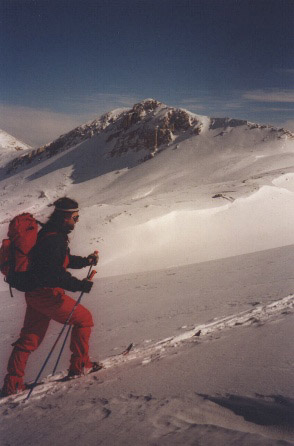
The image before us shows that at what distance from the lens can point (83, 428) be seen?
224cm

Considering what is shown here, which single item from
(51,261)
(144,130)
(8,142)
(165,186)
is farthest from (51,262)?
(8,142)

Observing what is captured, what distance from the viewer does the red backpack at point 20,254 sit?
315cm

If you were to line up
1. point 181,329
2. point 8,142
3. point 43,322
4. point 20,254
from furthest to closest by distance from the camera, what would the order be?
point 8,142 < point 181,329 < point 43,322 < point 20,254

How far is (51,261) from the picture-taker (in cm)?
319

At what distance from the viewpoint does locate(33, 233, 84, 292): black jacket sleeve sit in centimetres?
318

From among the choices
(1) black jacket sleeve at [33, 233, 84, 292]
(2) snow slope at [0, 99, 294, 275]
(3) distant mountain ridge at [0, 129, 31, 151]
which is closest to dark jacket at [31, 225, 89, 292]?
(1) black jacket sleeve at [33, 233, 84, 292]

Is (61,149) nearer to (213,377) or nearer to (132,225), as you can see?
(132,225)

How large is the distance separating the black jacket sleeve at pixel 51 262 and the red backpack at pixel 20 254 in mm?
66

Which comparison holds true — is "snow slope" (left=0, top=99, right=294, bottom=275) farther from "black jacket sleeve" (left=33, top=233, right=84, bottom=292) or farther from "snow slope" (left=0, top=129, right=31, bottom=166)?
"snow slope" (left=0, top=129, right=31, bottom=166)

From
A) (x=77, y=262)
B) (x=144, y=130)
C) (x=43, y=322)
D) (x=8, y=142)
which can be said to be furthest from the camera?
(x=8, y=142)

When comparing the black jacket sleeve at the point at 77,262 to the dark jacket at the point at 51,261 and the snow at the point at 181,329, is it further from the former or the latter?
the snow at the point at 181,329

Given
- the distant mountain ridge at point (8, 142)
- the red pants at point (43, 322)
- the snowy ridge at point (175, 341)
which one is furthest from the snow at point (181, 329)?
the distant mountain ridge at point (8, 142)

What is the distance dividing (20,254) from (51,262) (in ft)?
0.88

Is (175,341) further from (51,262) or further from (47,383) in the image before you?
(51,262)
